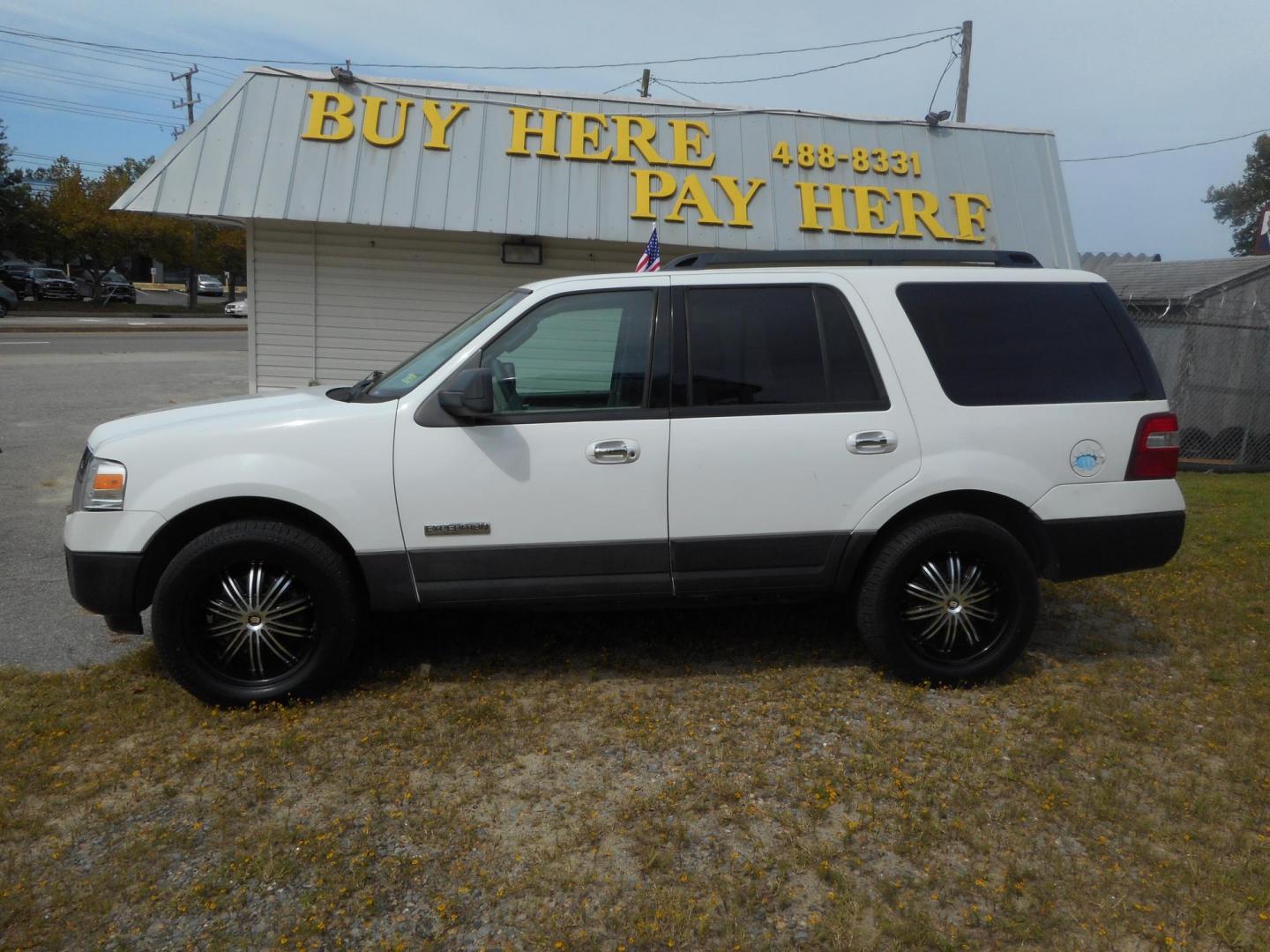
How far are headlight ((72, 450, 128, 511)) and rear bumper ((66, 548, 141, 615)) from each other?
206mm

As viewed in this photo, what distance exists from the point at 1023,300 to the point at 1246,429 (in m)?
9.54

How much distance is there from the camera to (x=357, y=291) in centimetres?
1144

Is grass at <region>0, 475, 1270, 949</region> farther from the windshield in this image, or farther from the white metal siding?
the white metal siding

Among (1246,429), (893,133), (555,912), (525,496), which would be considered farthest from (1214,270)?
(555,912)

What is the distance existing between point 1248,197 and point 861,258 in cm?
5399

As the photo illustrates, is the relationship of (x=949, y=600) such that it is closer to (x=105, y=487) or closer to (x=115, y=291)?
(x=105, y=487)

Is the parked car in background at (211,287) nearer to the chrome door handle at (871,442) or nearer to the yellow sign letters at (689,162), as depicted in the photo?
the yellow sign letters at (689,162)

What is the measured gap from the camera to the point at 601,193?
10.9m

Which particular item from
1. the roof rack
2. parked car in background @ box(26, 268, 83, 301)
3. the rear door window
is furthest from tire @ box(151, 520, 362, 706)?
parked car in background @ box(26, 268, 83, 301)

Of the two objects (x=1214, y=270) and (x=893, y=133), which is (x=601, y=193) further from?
(x=1214, y=270)

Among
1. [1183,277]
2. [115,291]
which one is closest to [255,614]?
[1183,277]

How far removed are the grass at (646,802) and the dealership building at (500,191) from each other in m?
6.56

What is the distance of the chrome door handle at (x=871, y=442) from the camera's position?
14.9 feet

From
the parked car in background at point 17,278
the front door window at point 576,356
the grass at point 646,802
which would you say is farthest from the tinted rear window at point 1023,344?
the parked car in background at point 17,278
